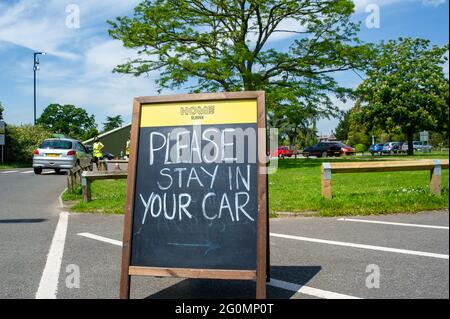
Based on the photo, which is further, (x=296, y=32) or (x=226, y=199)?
(x=296, y=32)

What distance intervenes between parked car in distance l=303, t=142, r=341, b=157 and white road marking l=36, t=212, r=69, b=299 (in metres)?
39.9

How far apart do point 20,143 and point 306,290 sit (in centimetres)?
3464

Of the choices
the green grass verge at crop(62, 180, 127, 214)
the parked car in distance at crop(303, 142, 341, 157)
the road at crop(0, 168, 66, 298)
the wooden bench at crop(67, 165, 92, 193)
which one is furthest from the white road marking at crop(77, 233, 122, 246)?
the parked car in distance at crop(303, 142, 341, 157)

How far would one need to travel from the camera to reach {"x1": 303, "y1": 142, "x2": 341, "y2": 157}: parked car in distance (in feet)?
150

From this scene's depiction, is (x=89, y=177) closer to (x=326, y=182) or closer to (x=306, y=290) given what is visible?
(x=326, y=182)

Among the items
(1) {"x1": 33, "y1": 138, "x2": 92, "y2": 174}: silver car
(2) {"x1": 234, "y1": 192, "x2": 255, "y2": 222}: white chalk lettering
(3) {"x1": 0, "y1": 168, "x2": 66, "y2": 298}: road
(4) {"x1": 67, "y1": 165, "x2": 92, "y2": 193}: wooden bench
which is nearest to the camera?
(2) {"x1": 234, "y1": 192, "x2": 255, "y2": 222}: white chalk lettering

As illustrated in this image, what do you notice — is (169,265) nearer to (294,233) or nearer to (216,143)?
(216,143)

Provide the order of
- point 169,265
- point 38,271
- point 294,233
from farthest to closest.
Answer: point 294,233 → point 38,271 → point 169,265

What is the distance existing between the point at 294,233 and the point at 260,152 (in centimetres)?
321

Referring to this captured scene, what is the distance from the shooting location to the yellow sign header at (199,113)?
390 cm

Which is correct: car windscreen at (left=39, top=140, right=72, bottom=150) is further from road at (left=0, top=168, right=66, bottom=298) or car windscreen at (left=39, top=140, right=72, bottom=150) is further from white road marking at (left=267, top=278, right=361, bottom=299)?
white road marking at (left=267, top=278, right=361, bottom=299)
